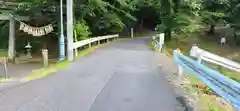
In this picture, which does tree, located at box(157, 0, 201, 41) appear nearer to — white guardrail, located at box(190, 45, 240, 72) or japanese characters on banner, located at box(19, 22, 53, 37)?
japanese characters on banner, located at box(19, 22, 53, 37)

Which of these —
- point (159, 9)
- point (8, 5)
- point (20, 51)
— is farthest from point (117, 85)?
point (159, 9)

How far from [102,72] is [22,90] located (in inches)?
156

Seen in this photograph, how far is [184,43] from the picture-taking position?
4381 centimetres

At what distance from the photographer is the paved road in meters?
7.72

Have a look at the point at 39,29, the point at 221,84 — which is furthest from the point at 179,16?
the point at 221,84

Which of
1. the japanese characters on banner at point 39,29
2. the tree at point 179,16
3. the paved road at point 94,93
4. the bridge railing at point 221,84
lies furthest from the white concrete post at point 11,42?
the bridge railing at point 221,84

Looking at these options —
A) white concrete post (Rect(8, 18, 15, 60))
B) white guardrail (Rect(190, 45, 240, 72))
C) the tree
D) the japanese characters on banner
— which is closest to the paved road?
white guardrail (Rect(190, 45, 240, 72))

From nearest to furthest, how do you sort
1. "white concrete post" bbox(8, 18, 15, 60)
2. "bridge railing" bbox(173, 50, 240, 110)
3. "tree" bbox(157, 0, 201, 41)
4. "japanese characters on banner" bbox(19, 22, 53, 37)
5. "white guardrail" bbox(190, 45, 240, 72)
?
"bridge railing" bbox(173, 50, 240, 110) < "white guardrail" bbox(190, 45, 240, 72) < "japanese characters on banner" bbox(19, 22, 53, 37) < "white concrete post" bbox(8, 18, 15, 60) < "tree" bbox(157, 0, 201, 41)

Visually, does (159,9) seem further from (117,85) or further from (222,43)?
(117,85)

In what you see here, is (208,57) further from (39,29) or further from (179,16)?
(179,16)

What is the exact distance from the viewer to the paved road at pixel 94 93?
7.72m

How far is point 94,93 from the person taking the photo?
916 centimetres

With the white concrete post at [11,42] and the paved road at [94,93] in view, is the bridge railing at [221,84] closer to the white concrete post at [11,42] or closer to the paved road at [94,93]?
the paved road at [94,93]

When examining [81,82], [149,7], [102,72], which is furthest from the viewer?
[149,7]
